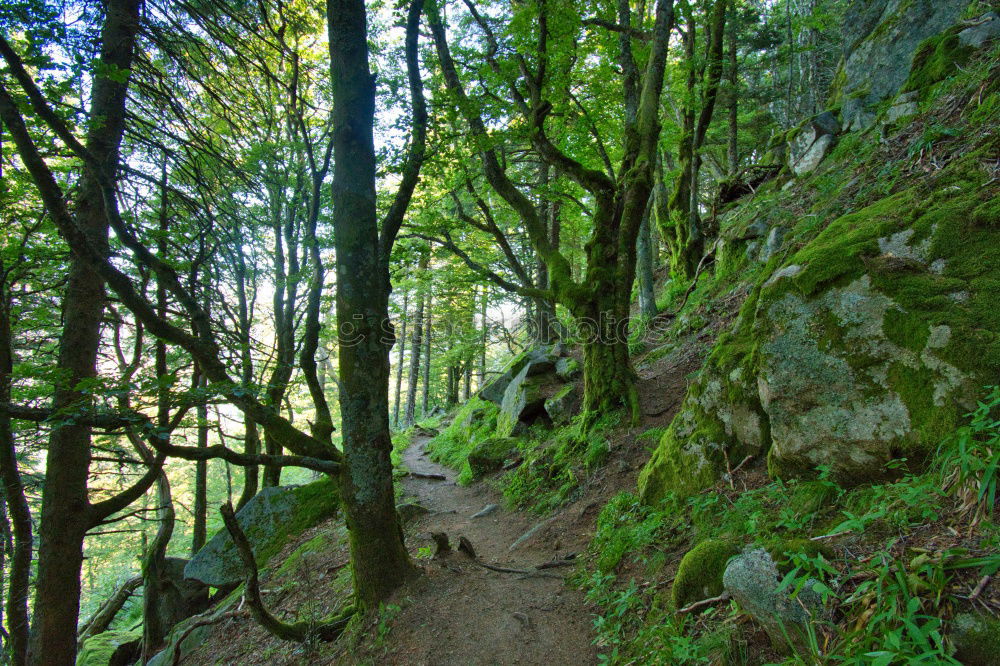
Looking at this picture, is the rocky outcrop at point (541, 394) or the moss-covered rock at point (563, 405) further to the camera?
the rocky outcrop at point (541, 394)

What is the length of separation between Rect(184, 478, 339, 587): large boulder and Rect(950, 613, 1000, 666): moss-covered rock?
7.39 m

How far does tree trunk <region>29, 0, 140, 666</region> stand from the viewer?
13.9 feet

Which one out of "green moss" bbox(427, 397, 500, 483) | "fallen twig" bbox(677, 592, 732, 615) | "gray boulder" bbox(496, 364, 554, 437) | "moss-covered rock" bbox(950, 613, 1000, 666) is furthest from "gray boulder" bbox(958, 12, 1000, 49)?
"green moss" bbox(427, 397, 500, 483)

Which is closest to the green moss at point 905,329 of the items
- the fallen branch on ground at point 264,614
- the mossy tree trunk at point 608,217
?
the mossy tree trunk at point 608,217

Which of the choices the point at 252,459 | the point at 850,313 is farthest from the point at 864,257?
the point at 252,459

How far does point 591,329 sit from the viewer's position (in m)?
7.19

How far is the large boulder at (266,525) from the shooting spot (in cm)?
698

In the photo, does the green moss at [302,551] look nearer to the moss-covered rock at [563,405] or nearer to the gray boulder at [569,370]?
the moss-covered rock at [563,405]

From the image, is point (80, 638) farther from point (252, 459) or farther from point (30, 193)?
point (252, 459)

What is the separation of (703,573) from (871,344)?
1.96 m

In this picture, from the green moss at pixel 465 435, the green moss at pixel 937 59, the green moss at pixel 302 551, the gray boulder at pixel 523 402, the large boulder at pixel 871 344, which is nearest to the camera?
the large boulder at pixel 871 344

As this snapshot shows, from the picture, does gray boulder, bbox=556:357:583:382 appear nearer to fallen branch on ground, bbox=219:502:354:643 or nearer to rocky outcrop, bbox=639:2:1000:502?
rocky outcrop, bbox=639:2:1000:502

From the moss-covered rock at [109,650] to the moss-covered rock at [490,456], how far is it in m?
6.09

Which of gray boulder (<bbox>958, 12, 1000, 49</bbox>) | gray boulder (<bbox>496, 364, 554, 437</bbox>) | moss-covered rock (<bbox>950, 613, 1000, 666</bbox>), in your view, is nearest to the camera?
moss-covered rock (<bbox>950, 613, 1000, 666</bbox>)
